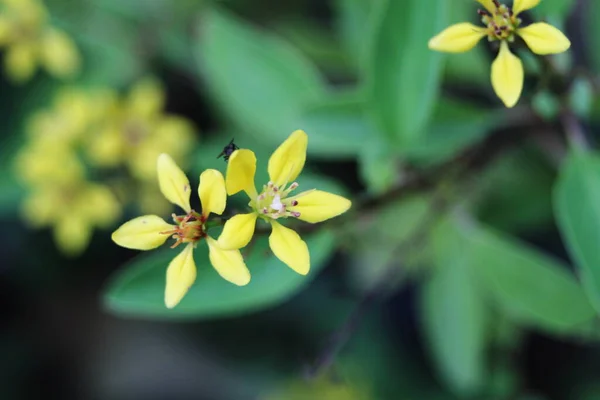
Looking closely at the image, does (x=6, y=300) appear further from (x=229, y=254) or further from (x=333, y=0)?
(x=229, y=254)

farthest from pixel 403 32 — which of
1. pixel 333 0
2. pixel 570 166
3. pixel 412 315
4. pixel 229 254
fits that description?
pixel 412 315

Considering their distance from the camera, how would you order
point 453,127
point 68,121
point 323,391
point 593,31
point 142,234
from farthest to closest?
point 323,391 → point 593,31 → point 68,121 → point 453,127 → point 142,234

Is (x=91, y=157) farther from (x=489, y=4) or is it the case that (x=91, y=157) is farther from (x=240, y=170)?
(x=489, y=4)

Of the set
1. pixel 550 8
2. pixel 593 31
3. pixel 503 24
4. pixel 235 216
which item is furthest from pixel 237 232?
pixel 593 31

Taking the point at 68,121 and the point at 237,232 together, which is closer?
the point at 237,232

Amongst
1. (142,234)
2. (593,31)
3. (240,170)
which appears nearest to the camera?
(240,170)

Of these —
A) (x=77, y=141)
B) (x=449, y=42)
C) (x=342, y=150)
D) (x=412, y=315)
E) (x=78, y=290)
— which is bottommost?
(x=78, y=290)
